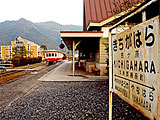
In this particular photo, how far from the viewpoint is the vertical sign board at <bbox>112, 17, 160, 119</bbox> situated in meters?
1.40

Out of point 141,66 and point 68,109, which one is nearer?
point 141,66

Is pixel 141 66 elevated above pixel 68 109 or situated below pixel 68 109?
above

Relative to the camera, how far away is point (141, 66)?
5.28 feet

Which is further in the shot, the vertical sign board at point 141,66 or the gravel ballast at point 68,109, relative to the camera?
the gravel ballast at point 68,109

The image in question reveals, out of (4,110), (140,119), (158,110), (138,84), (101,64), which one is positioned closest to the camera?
(158,110)

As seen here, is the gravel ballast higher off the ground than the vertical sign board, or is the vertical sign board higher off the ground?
the vertical sign board

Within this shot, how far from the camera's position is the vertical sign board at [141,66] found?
4.58 feet

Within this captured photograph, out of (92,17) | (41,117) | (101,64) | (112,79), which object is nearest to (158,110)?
(112,79)

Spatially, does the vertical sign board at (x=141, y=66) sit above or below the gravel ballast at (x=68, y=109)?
above

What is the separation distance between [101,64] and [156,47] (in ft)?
28.0

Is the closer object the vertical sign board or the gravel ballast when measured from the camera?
the vertical sign board

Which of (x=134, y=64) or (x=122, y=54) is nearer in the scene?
(x=134, y=64)

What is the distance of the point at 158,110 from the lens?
1362 millimetres

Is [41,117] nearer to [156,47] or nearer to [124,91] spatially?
[124,91]
